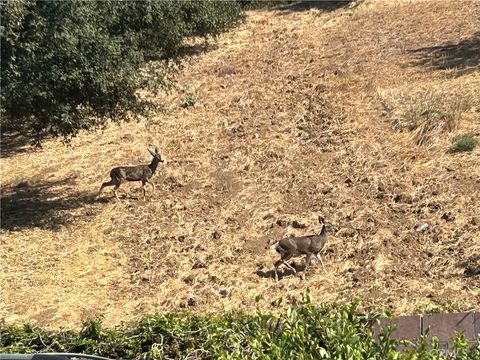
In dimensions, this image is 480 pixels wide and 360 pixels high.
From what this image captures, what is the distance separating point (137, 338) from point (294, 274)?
15.8 ft

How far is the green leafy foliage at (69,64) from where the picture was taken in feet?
35.6

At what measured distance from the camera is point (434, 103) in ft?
43.8

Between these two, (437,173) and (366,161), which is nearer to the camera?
(437,173)

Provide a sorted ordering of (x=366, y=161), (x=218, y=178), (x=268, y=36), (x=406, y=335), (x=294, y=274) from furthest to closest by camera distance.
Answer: (x=268, y=36) < (x=218, y=178) < (x=366, y=161) < (x=294, y=274) < (x=406, y=335)

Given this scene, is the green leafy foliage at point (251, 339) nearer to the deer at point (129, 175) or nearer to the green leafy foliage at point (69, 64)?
the green leafy foliage at point (69, 64)

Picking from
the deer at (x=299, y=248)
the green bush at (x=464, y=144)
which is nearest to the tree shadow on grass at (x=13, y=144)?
the deer at (x=299, y=248)

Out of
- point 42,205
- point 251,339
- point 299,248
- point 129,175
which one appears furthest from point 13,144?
point 251,339

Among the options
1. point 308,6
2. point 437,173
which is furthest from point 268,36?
point 437,173

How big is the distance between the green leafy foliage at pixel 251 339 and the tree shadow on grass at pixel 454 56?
466 inches

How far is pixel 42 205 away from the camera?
13445 millimetres

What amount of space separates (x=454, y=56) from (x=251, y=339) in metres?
13.9

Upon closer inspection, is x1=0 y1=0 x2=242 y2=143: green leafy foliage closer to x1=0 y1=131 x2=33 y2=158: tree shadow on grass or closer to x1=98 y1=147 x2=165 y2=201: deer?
x1=98 y1=147 x2=165 y2=201: deer

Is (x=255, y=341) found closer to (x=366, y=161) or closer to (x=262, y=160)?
(x=366, y=161)

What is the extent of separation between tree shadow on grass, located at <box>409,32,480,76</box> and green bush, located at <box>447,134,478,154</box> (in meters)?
3.66
